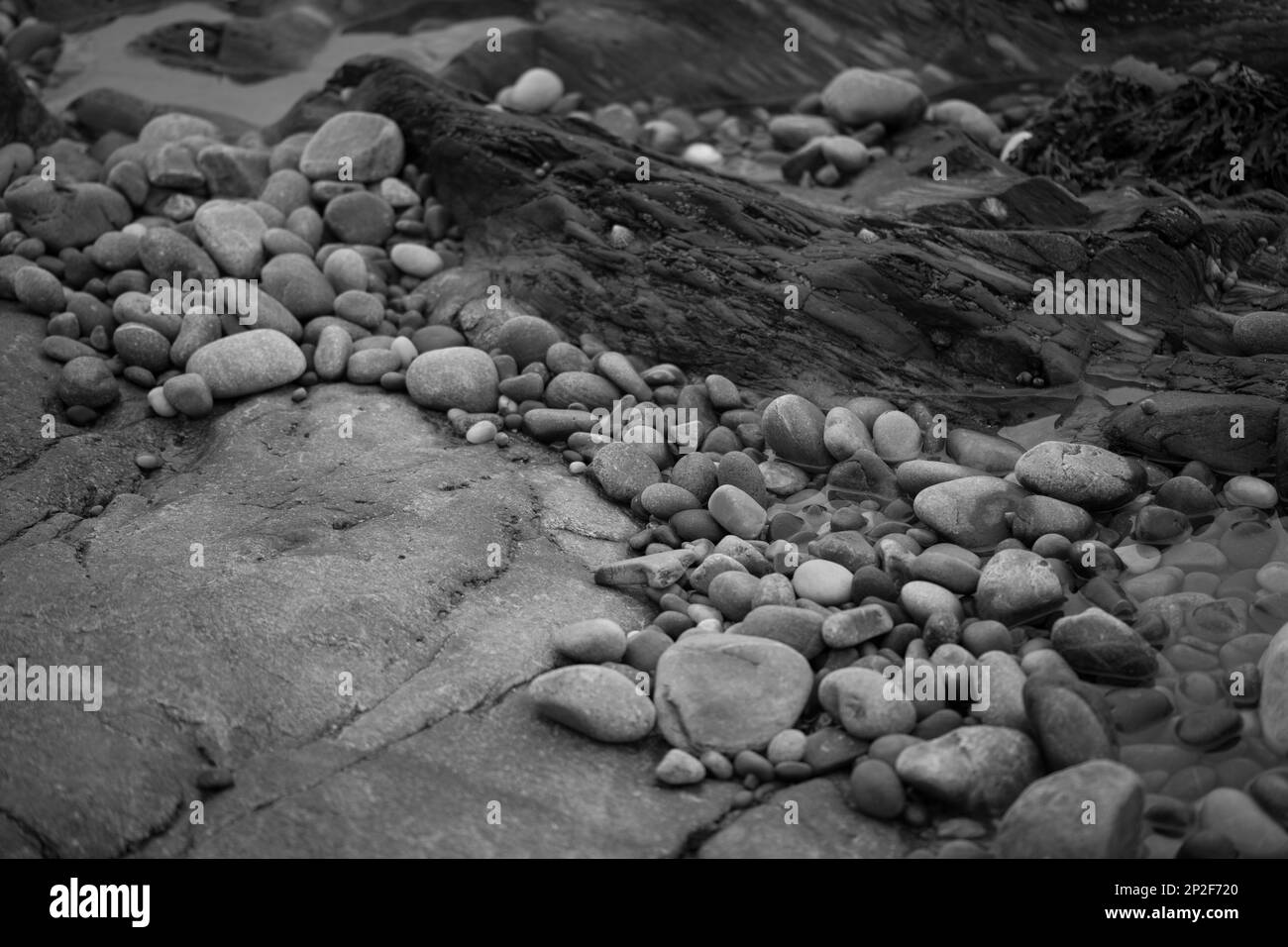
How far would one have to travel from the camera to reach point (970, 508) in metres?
4.39

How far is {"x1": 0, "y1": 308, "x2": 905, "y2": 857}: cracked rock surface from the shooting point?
10.3ft

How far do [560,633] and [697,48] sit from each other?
6307 mm

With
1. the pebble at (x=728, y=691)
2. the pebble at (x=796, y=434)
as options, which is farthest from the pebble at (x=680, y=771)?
the pebble at (x=796, y=434)

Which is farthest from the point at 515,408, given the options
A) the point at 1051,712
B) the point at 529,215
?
the point at 1051,712

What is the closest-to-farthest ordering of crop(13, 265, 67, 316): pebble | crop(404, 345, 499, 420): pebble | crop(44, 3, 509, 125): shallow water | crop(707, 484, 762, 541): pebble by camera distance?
crop(707, 484, 762, 541): pebble < crop(404, 345, 499, 420): pebble < crop(13, 265, 67, 316): pebble < crop(44, 3, 509, 125): shallow water

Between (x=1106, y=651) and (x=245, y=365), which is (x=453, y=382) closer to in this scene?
(x=245, y=365)

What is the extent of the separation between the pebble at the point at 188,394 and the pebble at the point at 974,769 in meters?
3.62

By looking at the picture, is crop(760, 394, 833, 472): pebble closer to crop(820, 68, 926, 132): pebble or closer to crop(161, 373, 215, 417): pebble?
crop(161, 373, 215, 417): pebble

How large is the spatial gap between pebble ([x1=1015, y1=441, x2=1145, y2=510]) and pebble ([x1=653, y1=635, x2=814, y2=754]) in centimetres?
140

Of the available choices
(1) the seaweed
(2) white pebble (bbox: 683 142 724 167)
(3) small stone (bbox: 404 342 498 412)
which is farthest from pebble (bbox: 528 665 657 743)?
(2) white pebble (bbox: 683 142 724 167)

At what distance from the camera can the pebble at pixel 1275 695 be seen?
333cm

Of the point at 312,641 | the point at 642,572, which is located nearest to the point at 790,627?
the point at 642,572

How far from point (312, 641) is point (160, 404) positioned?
2.09 meters
